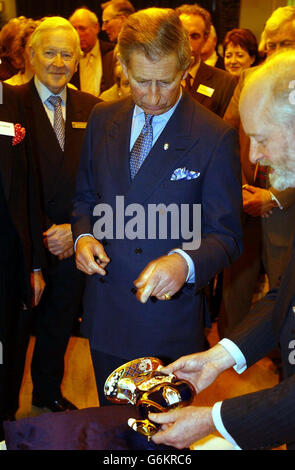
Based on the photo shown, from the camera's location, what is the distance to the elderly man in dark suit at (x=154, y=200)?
5.75 ft

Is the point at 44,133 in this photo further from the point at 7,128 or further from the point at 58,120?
the point at 7,128

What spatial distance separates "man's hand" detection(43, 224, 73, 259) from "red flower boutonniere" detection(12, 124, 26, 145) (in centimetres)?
56

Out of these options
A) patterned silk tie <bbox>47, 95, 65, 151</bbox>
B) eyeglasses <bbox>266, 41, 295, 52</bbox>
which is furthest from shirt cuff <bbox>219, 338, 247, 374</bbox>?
eyeglasses <bbox>266, 41, 295, 52</bbox>

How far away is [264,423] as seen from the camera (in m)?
1.22

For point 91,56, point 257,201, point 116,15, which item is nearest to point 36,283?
point 257,201

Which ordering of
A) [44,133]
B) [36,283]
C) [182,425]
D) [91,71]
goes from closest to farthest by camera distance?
[182,425] → [36,283] → [44,133] → [91,71]

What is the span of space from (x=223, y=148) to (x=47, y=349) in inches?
63.6

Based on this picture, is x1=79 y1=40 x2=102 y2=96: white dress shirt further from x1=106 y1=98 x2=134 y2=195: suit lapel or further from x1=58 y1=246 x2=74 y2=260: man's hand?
x1=106 y1=98 x2=134 y2=195: suit lapel

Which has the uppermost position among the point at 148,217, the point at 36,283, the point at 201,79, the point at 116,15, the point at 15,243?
the point at 116,15

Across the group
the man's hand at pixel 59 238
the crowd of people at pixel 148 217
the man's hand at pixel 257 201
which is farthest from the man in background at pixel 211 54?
the man's hand at pixel 59 238

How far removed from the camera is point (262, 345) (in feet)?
5.12

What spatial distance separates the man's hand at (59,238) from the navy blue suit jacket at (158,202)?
0.61m

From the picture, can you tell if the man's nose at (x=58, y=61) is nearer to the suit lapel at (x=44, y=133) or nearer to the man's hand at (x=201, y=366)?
the suit lapel at (x=44, y=133)

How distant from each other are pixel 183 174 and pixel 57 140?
105 centimetres
